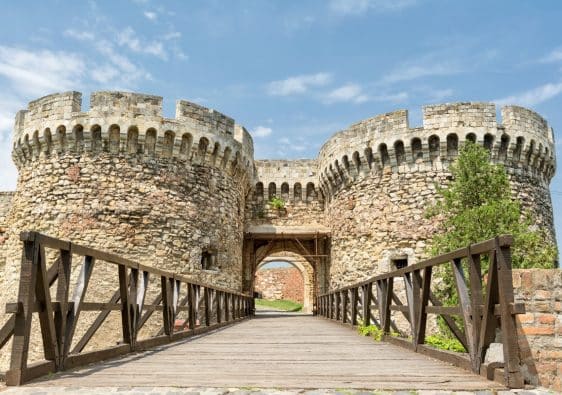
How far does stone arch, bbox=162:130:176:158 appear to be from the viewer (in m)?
11.5

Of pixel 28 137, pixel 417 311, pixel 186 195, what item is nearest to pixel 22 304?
pixel 417 311

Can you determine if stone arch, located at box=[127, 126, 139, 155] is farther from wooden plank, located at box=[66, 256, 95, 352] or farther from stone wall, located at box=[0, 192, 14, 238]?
wooden plank, located at box=[66, 256, 95, 352]

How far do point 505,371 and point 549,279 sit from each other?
0.79 metres

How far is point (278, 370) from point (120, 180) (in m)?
8.65

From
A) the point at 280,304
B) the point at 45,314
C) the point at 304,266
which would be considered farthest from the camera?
the point at 280,304

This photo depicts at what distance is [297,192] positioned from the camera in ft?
52.2

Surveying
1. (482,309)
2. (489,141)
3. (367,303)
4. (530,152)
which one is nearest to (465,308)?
(482,309)

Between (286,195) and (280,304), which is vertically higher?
(286,195)

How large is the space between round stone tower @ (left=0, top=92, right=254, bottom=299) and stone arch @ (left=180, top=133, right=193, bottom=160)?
0.08ft

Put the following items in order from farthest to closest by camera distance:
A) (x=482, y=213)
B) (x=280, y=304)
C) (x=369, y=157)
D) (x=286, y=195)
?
(x=280, y=304) < (x=286, y=195) < (x=369, y=157) < (x=482, y=213)

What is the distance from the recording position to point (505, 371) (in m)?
2.67

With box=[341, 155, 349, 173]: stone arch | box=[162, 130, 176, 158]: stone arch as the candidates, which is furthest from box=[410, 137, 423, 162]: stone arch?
box=[162, 130, 176, 158]: stone arch

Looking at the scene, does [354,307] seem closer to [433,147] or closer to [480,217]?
[480,217]

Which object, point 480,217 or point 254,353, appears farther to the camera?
point 480,217
